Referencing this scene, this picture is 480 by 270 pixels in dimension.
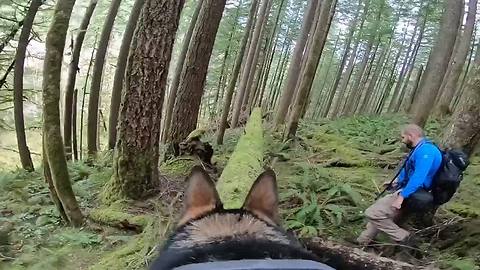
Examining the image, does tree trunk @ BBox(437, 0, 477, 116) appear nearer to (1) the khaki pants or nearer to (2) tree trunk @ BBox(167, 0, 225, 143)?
(2) tree trunk @ BBox(167, 0, 225, 143)

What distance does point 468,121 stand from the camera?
6.83 meters

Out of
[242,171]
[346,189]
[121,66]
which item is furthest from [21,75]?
[242,171]

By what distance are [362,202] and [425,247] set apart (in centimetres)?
198

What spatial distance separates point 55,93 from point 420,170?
478cm

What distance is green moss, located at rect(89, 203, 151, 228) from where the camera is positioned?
7770 millimetres

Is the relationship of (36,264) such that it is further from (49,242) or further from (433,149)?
(433,149)

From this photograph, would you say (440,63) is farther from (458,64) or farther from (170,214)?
(170,214)

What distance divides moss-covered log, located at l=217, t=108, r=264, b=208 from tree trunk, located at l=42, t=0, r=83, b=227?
223 cm

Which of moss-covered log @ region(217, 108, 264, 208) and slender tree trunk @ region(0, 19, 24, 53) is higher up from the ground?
slender tree trunk @ region(0, 19, 24, 53)

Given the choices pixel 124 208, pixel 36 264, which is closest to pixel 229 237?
pixel 36 264

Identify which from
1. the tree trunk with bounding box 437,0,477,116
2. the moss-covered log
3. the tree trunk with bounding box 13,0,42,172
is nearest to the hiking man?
the moss-covered log

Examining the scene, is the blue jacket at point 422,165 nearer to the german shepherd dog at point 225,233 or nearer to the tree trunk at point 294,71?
the german shepherd dog at point 225,233

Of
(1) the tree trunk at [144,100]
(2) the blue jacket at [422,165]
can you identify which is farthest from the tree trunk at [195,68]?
(2) the blue jacket at [422,165]

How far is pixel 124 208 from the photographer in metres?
8.34
